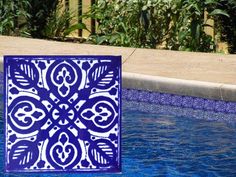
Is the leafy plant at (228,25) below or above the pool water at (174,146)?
above

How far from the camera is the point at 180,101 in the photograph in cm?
598

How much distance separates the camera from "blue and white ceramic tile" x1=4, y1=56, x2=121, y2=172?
3447mm

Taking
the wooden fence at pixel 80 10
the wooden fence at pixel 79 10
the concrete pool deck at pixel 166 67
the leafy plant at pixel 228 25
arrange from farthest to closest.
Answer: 1. the wooden fence at pixel 79 10
2. the wooden fence at pixel 80 10
3. the leafy plant at pixel 228 25
4. the concrete pool deck at pixel 166 67

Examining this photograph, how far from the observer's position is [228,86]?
5645 mm

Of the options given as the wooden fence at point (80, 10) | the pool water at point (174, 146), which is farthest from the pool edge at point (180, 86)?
the wooden fence at point (80, 10)

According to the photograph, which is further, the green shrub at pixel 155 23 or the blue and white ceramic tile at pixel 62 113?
the green shrub at pixel 155 23

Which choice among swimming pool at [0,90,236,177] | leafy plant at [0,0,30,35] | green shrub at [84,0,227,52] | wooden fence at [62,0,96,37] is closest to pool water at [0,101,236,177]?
swimming pool at [0,90,236,177]

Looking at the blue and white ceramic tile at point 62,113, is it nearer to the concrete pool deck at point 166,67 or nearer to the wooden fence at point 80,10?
the concrete pool deck at point 166,67

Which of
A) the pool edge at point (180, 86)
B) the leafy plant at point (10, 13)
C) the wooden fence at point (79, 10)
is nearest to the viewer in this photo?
the pool edge at point (180, 86)

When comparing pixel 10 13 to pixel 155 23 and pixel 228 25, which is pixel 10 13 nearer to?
pixel 155 23

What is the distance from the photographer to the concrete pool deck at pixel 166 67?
5824 mm

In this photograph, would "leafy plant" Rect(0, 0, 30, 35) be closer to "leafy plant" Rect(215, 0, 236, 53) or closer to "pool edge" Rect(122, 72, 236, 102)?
"leafy plant" Rect(215, 0, 236, 53)

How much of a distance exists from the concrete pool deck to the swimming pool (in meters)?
0.08

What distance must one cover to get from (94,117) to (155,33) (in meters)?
5.02
